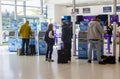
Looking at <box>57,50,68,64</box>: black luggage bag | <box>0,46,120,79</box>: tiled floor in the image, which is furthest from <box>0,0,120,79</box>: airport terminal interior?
<box>57,50,68,64</box>: black luggage bag

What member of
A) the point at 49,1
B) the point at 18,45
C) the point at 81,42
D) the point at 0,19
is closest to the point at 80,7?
the point at 49,1

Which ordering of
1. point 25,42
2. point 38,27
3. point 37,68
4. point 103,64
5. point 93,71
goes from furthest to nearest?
point 38,27, point 25,42, point 103,64, point 37,68, point 93,71

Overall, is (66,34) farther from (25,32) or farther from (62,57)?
(25,32)

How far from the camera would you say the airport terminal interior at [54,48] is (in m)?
7.51

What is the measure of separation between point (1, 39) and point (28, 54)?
7353 millimetres

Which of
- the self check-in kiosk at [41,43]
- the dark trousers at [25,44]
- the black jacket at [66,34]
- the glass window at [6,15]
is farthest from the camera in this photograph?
the glass window at [6,15]

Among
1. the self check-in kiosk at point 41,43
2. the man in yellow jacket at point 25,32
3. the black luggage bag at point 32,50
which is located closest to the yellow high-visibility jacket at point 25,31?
the man in yellow jacket at point 25,32

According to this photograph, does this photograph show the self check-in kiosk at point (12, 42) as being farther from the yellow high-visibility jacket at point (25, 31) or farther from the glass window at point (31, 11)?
the glass window at point (31, 11)

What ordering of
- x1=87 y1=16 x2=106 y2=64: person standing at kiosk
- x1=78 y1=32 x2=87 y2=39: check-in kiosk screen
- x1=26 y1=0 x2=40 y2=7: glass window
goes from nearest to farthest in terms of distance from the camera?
x1=87 y1=16 x2=106 y2=64: person standing at kiosk, x1=78 y1=32 x2=87 y2=39: check-in kiosk screen, x1=26 y1=0 x2=40 y2=7: glass window

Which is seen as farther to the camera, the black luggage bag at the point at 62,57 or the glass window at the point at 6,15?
the glass window at the point at 6,15

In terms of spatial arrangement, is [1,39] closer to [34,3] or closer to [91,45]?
[34,3]

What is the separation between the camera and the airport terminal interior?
7512 mm

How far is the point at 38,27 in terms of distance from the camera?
504 inches

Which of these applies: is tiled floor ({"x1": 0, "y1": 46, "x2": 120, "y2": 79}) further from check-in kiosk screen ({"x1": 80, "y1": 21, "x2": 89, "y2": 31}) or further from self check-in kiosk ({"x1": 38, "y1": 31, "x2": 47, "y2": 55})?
self check-in kiosk ({"x1": 38, "y1": 31, "x2": 47, "y2": 55})
